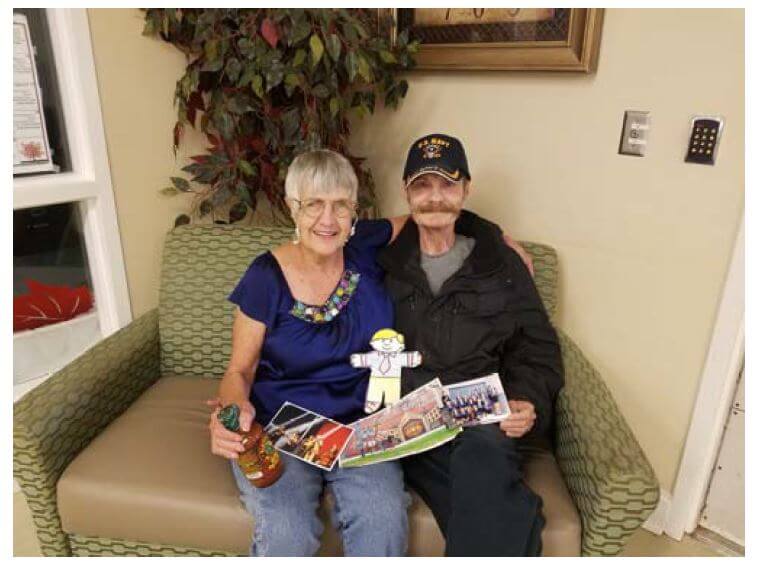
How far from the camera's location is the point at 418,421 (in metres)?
1.31

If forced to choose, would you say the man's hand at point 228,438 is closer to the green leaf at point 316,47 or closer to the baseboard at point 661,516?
the green leaf at point 316,47

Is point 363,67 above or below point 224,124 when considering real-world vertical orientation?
above

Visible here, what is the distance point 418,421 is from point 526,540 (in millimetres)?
343

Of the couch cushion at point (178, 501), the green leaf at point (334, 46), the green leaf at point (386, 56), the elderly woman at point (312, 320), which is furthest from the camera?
the green leaf at point (386, 56)

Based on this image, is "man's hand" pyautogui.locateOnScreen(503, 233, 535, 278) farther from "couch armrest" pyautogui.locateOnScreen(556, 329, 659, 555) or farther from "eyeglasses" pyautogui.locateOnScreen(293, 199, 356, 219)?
"eyeglasses" pyautogui.locateOnScreen(293, 199, 356, 219)

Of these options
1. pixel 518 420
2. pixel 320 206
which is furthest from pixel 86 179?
pixel 518 420

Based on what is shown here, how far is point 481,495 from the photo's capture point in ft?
3.77

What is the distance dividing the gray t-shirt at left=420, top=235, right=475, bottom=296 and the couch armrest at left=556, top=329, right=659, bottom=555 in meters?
0.43

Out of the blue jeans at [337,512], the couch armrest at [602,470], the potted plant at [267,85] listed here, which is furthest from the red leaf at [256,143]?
the couch armrest at [602,470]

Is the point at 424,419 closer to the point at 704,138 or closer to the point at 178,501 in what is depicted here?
the point at 178,501

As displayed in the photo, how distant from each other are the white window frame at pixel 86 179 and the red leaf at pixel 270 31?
538 mm

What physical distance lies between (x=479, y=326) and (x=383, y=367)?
0.88 feet

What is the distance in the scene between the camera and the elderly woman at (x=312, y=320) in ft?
4.39

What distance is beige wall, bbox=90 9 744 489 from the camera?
1.43 meters
